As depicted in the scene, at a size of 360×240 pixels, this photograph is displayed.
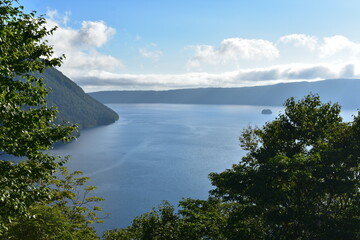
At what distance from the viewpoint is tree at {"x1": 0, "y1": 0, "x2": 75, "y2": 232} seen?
35.1ft

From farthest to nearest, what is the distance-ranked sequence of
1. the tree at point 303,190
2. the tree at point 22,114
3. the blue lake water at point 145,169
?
the blue lake water at point 145,169, the tree at point 303,190, the tree at point 22,114

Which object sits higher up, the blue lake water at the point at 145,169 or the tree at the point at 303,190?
the tree at the point at 303,190

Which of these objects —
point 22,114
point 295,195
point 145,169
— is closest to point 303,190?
point 295,195

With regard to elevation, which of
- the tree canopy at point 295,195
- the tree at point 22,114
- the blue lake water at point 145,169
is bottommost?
the blue lake water at point 145,169

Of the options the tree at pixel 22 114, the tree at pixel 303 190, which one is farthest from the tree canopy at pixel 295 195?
the tree at pixel 22 114

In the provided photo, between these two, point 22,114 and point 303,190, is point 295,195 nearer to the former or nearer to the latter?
point 303,190

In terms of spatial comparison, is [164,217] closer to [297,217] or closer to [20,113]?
[297,217]

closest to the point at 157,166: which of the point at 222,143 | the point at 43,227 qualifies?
the point at 222,143

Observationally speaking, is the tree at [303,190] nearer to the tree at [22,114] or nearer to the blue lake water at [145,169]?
the tree at [22,114]

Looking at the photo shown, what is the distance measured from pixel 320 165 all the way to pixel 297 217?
12.7 ft

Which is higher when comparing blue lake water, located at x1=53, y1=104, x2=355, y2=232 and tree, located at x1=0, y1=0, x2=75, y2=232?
tree, located at x1=0, y1=0, x2=75, y2=232

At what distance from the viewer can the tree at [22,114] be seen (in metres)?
10.7

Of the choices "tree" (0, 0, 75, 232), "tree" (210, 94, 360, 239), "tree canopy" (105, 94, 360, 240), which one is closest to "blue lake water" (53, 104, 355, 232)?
"tree canopy" (105, 94, 360, 240)

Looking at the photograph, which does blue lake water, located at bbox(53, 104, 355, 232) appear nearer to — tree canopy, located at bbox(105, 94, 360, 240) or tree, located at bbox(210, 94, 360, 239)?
tree canopy, located at bbox(105, 94, 360, 240)
